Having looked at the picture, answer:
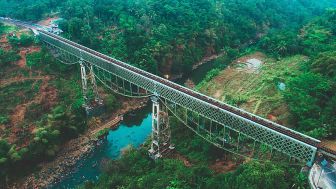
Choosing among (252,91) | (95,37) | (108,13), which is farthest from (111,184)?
(108,13)

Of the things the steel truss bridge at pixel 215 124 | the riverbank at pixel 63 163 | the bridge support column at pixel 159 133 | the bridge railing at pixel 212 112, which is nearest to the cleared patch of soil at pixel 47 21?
the steel truss bridge at pixel 215 124

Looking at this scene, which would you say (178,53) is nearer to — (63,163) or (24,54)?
(24,54)

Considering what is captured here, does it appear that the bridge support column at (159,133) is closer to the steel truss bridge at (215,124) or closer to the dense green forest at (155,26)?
the steel truss bridge at (215,124)

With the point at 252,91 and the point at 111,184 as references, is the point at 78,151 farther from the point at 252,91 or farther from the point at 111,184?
the point at 252,91

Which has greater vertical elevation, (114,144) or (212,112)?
(212,112)

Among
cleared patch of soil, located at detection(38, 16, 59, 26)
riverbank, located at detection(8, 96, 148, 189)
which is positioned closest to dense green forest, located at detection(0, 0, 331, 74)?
cleared patch of soil, located at detection(38, 16, 59, 26)

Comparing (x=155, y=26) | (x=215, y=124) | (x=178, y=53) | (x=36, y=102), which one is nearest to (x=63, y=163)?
(x=36, y=102)

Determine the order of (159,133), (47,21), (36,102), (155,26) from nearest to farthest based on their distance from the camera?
(159,133), (36,102), (155,26), (47,21)

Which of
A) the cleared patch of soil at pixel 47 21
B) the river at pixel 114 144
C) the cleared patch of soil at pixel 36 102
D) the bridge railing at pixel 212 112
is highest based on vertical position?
the bridge railing at pixel 212 112
